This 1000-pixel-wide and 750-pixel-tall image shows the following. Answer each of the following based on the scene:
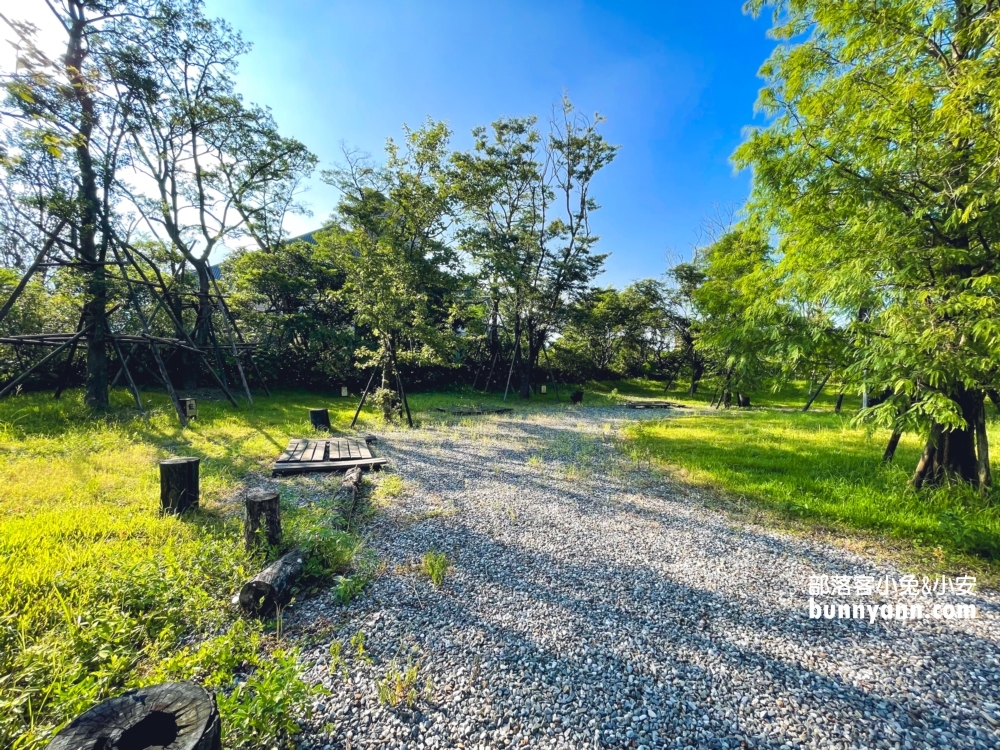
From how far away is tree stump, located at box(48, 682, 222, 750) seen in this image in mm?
1257

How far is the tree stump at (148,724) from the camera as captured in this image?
126cm

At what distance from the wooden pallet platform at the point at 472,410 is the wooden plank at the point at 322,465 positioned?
591cm

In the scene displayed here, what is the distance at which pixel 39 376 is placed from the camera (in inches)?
452

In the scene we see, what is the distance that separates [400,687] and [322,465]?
4.33 meters

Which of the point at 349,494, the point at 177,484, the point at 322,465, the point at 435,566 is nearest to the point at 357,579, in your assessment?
the point at 435,566

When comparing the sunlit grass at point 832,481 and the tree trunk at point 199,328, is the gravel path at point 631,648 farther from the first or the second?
the tree trunk at point 199,328

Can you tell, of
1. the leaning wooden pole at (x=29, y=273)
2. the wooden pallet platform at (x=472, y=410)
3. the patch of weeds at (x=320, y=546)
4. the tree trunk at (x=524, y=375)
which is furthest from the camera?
the tree trunk at (x=524, y=375)

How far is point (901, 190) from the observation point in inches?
157

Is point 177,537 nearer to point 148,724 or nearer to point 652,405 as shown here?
point 148,724

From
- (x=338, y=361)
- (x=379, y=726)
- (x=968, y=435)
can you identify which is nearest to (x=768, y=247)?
(x=968, y=435)

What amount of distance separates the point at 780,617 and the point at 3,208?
19171 mm

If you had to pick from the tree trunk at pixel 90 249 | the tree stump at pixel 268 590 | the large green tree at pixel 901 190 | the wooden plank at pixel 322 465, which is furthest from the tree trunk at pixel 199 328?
the large green tree at pixel 901 190

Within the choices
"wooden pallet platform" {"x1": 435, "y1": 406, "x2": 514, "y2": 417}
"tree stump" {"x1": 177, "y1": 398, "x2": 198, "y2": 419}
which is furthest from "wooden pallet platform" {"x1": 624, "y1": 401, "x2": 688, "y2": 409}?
"tree stump" {"x1": 177, "y1": 398, "x2": 198, "y2": 419}

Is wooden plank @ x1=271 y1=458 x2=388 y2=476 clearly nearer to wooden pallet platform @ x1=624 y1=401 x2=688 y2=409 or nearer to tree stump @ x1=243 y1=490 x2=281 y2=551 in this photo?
tree stump @ x1=243 y1=490 x2=281 y2=551
